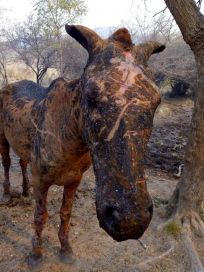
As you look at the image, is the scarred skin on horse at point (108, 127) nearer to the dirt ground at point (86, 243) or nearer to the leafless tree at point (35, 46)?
the dirt ground at point (86, 243)

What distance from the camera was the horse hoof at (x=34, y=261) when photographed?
3.66 m

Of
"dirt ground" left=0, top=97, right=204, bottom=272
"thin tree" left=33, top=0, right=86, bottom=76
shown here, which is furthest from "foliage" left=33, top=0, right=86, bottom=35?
"dirt ground" left=0, top=97, right=204, bottom=272

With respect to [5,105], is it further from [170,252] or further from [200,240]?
[200,240]

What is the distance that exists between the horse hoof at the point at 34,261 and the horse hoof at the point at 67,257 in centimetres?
25

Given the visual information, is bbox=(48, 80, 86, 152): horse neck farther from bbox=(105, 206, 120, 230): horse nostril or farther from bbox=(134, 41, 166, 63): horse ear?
bbox=(105, 206, 120, 230): horse nostril

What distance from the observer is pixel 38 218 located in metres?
3.49

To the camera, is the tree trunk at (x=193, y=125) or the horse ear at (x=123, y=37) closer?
the horse ear at (x=123, y=37)

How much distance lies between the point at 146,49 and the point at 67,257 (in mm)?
2616

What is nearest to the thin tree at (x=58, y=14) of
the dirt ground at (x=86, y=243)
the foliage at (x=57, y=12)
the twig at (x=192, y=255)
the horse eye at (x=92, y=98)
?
the foliage at (x=57, y=12)

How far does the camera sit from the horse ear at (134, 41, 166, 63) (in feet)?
7.64

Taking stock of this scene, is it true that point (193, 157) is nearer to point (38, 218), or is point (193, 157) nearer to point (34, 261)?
point (38, 218)

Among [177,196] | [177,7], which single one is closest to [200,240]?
[177,196]

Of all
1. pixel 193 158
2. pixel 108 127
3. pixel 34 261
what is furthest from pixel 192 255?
pixel 108 127

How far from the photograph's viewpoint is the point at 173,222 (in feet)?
15.4
